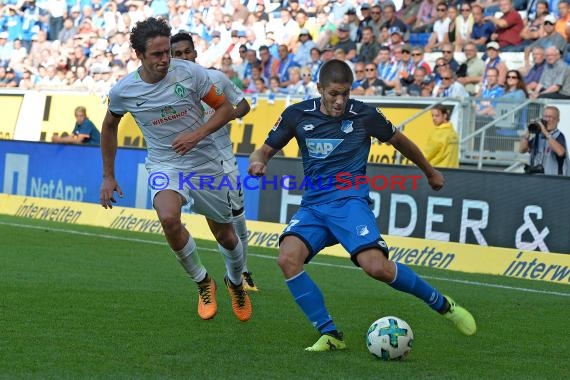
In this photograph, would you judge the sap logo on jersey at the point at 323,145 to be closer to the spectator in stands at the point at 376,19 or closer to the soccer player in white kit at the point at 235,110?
the soccer player in white kit at the point at 235,110

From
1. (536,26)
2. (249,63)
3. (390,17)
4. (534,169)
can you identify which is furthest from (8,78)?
(534,169)

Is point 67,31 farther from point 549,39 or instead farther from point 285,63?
point 549,39

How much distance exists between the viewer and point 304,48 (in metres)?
22.8

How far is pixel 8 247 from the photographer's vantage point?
14.6 metres

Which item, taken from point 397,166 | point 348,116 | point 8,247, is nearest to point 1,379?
point 348,116

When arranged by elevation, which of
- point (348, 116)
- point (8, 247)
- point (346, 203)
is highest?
point (348, 116)

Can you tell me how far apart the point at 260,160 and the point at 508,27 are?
1304cm

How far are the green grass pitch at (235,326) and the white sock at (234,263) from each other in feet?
1.07

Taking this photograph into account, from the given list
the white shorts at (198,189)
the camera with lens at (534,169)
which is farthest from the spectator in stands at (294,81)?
the white shorts at (198,189)

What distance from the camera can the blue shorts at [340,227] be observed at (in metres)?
7.62

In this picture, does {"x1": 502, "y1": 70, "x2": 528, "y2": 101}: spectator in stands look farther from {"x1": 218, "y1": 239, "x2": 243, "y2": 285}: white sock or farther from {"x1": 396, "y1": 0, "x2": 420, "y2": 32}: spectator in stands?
{"x1": 218, "y1": 239, "x2": 243, "y2": 285}: white sock

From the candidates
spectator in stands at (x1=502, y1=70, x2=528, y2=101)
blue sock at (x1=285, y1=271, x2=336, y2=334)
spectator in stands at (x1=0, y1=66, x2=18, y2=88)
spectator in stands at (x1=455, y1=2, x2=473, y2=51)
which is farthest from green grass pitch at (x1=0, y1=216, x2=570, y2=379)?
spectator in stands at (x1=0, y1=66, x2=18, y2=88)

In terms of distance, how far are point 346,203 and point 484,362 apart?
4.78ft

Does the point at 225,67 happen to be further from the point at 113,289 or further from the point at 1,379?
the point at 1,379
